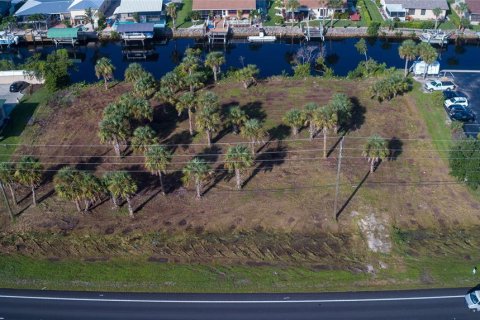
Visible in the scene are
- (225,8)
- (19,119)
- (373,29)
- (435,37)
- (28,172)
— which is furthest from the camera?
(225,8)

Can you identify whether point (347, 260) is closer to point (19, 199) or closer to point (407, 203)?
point (407, 203)

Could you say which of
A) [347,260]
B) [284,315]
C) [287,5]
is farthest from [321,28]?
[284,315]

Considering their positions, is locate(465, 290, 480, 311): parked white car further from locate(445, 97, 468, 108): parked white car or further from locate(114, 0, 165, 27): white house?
locate(114, 0, 165, 27): white house

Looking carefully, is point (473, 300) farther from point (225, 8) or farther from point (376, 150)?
point (225, 8)

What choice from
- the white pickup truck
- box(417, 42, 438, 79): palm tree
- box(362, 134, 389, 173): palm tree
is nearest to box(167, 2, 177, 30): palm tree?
box(417, 42, 438, 79): palm tree

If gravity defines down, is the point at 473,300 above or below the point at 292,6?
below

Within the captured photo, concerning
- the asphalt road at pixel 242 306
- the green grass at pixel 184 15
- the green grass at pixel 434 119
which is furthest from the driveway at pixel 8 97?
the green grass at pixel 434 119

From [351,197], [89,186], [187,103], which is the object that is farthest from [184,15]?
[351,197]
